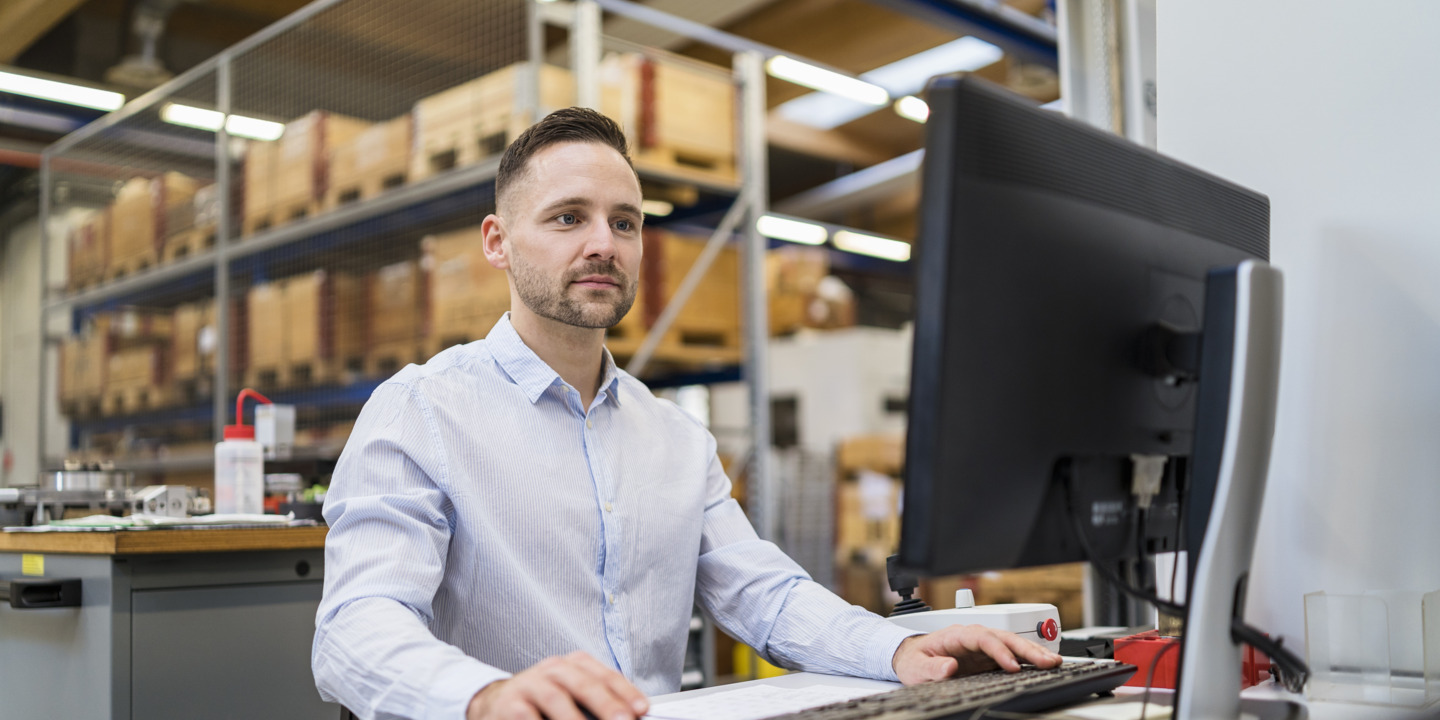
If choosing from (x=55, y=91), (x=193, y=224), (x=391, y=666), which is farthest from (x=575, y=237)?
(x=55, y=91)

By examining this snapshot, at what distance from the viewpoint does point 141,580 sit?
223 centimetres

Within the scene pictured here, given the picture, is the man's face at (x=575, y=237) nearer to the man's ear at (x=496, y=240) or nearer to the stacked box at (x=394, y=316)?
the man's ear at (x=496, y=240)

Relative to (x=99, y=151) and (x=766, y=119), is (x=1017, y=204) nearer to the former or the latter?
(x=99, y=151)

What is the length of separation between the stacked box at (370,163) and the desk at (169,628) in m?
2.78

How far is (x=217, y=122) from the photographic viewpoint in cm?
656

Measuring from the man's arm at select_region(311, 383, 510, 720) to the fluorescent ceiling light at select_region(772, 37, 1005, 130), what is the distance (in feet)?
22.2

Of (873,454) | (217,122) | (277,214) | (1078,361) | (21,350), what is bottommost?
(873,454)

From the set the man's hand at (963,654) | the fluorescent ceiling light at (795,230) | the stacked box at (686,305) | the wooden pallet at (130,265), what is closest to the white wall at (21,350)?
the wooden pallet at (130,265)

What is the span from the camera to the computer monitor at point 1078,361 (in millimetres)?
941

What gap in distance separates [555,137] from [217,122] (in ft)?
18.5

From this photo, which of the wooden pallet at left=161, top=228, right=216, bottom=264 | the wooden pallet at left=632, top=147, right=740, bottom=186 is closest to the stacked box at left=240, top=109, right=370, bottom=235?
the wooden pallet at left=161, top=228, right=216, bottom=264

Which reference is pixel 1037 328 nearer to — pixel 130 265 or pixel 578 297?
pixel 578 297

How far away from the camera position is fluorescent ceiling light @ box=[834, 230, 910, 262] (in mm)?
10266

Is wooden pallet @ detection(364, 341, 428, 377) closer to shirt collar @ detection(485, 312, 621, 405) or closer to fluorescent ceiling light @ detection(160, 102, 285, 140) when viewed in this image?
fluorescent ceiling light @ detection(160, 102, 285, 140)
